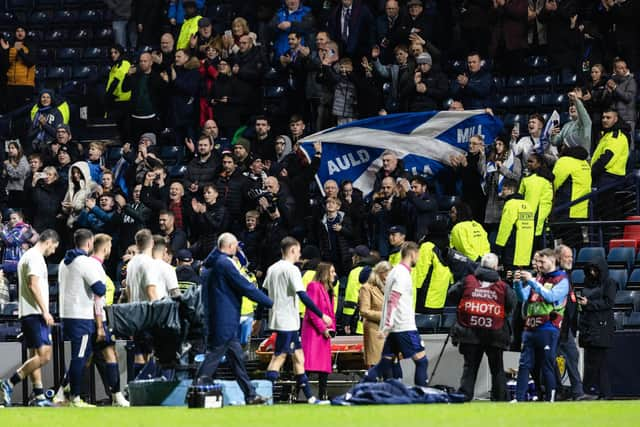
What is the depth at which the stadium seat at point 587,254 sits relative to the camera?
20.3 m

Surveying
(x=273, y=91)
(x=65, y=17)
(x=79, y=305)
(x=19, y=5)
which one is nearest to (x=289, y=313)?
(x=79, y=305)

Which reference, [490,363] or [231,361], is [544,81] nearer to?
[490,363]

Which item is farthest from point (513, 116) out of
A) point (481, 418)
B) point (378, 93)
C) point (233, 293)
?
point (481, 418)

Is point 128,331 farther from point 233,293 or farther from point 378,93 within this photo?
point 378,93

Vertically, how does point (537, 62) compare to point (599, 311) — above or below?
above

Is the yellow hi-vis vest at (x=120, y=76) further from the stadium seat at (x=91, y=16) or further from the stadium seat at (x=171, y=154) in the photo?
the stadium seat at (x=91, y=16)

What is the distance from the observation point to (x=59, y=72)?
96.3ft

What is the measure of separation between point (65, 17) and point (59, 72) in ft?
5.20

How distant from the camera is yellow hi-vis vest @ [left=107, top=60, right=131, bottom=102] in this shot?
2627 cm

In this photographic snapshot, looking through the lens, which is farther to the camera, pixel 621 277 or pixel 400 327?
pixel 621 277

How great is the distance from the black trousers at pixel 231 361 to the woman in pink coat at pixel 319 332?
206 centimetres

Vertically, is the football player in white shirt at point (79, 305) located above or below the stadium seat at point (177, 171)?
below

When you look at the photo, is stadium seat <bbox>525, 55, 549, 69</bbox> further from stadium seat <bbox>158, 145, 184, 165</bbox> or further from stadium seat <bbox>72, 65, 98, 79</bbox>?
stadium seat <bbox>72, 65, 98, 79</bbox>

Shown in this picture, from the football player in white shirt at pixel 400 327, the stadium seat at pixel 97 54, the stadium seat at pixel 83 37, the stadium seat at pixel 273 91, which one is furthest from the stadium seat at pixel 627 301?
the stadium seat at pixel 83 37
